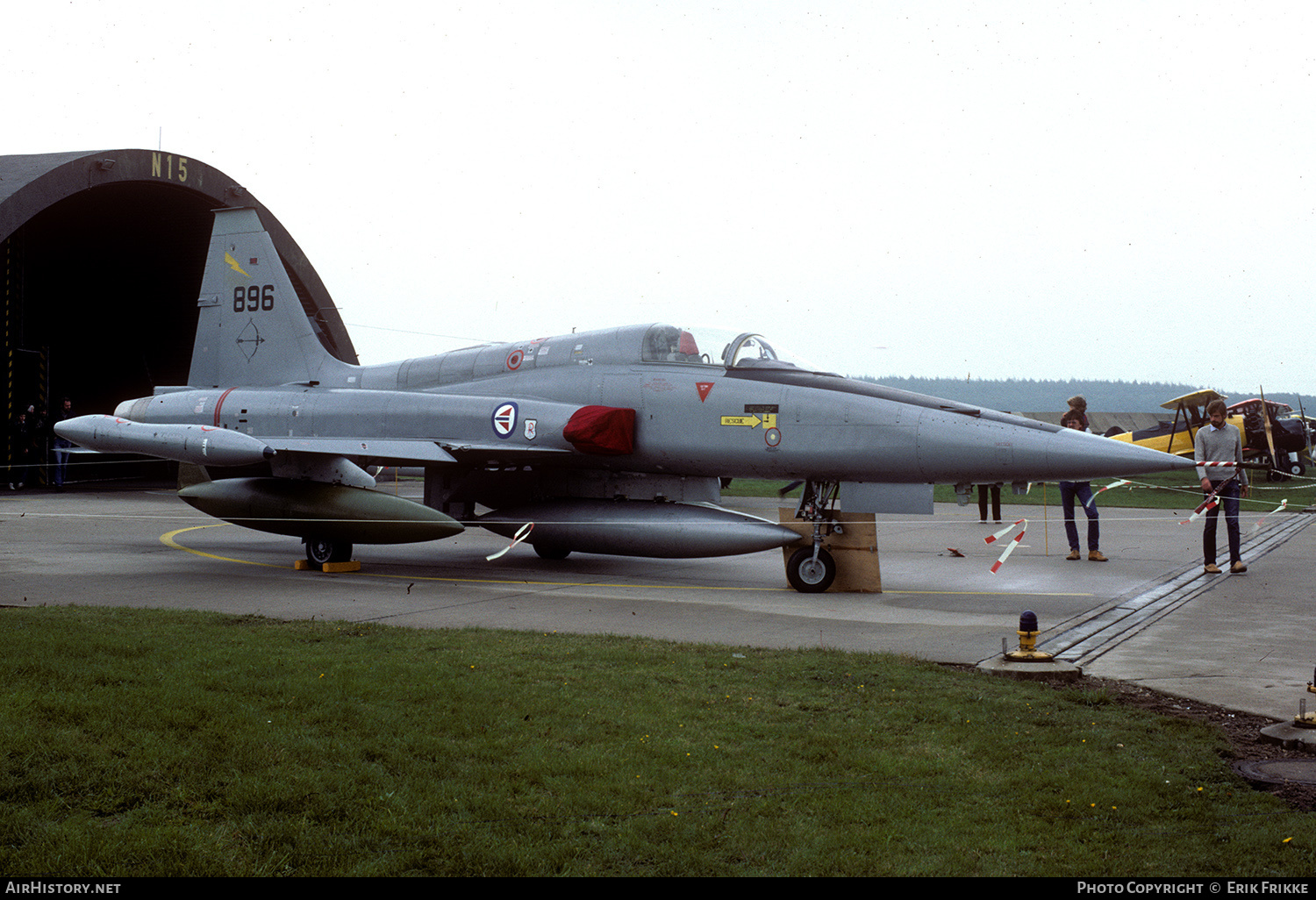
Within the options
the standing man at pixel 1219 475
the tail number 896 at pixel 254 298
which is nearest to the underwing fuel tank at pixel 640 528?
the standing man at pixel 1219 475

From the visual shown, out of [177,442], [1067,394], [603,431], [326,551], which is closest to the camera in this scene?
[603,431]

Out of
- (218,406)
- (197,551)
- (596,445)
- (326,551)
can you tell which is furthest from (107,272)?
(596,445)

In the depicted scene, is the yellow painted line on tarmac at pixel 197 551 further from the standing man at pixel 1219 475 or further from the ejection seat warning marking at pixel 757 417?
the standing man at pixel 1219 475

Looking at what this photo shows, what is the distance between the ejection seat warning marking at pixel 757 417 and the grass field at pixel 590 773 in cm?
Result: 461

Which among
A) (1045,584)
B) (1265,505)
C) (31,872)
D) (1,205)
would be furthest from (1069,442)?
(1,205)

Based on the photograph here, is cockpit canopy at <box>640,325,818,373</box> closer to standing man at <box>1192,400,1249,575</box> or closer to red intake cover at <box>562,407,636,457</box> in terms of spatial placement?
red intake cover at <box>562,407,636,457</box>

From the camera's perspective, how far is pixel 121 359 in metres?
30.3

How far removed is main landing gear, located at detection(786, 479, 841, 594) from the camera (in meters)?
10.4

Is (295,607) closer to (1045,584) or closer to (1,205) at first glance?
(1045,584)

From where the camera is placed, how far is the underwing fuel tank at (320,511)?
11180 mm

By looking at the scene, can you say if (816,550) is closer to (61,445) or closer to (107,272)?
(61,445)

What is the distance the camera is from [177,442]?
11.4 m

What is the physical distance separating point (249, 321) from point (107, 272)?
54.8ft
